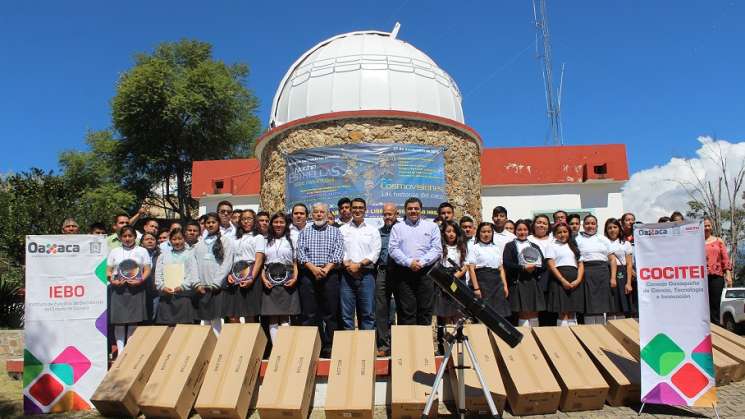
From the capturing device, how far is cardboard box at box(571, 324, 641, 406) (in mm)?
4301

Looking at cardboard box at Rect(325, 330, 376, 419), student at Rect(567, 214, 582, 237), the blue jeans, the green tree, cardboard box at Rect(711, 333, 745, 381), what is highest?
the green tree

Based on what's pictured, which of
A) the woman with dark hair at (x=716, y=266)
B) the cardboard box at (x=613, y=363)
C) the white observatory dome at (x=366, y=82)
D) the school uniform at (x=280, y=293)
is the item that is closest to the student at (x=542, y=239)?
the cardboard box at (x=613, y=363)

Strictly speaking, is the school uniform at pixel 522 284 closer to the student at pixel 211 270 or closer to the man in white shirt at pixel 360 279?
the man in white shirt at pixel 360 279

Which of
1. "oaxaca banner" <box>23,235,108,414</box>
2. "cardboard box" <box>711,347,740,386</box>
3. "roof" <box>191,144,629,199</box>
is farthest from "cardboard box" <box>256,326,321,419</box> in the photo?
"roof" <box>191,144,629,199</box>

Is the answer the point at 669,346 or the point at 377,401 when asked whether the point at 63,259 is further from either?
the point at 669,346

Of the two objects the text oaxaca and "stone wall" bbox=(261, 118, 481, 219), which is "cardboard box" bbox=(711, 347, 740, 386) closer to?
"stone wall" bbox=(261, 118, 481, 219)

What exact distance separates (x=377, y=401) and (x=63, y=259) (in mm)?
2890

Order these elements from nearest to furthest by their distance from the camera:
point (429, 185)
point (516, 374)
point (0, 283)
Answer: point (516, 374) < point (429, 185) < point (0, 283)

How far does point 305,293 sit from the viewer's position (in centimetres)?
517

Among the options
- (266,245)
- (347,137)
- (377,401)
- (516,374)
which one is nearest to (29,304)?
(266,245)

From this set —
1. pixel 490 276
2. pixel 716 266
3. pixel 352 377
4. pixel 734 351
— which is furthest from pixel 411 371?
pixel 716 266

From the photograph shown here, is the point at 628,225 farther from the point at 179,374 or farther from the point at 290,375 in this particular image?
the point at 179,374

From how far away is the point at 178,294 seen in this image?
5.44m

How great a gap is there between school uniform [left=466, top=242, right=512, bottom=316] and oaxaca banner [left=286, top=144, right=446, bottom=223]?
3351mm
